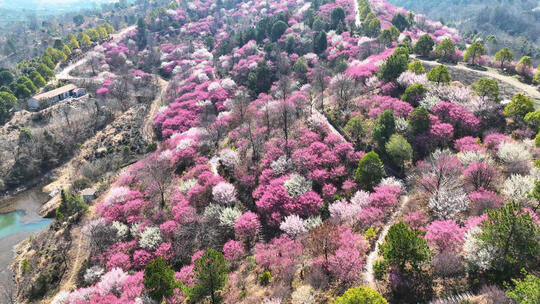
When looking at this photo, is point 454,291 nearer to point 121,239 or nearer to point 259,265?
point 259,265

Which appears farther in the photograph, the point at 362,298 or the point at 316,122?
the point at 316,122

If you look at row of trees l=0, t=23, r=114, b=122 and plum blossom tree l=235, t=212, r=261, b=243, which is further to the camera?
row of trees l=0, t=23, r=114, b=122

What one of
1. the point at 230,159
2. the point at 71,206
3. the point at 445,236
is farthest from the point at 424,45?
the point at 71,206

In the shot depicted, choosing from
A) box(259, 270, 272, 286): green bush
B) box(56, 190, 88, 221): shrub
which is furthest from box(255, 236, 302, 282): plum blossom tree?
box(56, 190, 88, 221): shrub

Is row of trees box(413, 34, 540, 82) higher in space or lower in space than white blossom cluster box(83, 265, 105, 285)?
higher

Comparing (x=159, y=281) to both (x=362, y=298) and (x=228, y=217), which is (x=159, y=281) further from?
(x=362, y=298)

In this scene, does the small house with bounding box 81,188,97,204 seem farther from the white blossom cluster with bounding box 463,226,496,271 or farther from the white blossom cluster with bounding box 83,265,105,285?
the white blossom cluster with bounding box 463,226,496,271

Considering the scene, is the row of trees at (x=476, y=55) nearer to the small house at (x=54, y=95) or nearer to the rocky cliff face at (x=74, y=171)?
the rocky cliff face at (x=74, y=171)

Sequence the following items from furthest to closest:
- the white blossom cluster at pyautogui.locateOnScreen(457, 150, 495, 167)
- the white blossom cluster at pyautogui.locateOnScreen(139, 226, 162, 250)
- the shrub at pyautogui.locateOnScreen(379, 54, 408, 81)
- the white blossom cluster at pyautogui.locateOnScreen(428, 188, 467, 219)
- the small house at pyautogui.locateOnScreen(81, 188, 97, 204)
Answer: the shrub at pyautogui.locateOnScreen(379, 54, 408, 81), the small house at pyautogui.locateOnScreen(81, 188, 97, 204), the white blossom cluster at pyautogui.locateOnScreen(139, 226, 162, 250), the white blossom cluster at pyautogui.locateOnScreen(457, 150, 495, 167), the white blossom cluster at pyautogui.locateOnScreen(428, 188, 467, 219)
